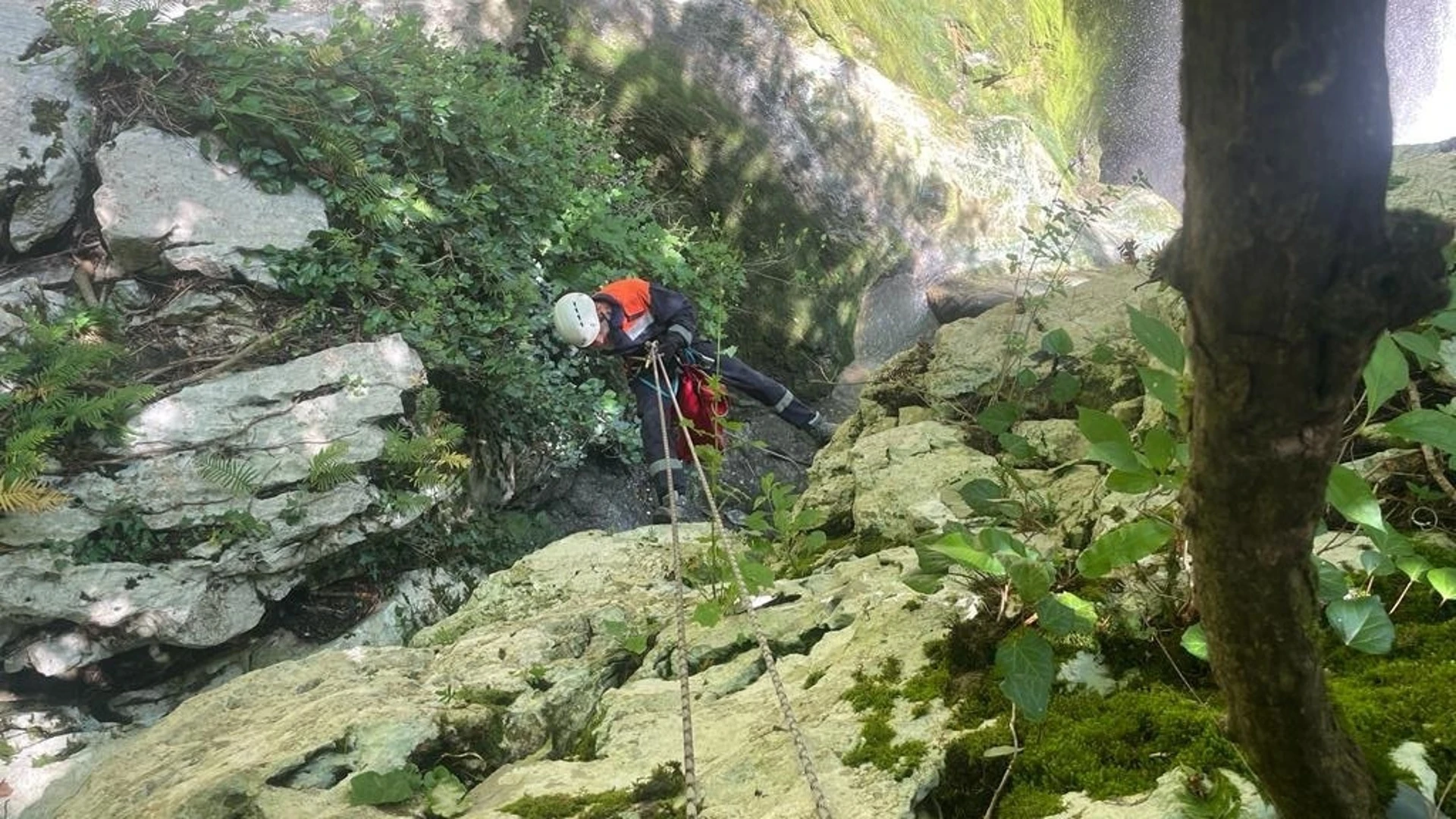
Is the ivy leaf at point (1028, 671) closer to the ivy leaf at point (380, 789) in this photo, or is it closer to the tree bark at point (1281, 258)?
the tree bark at point (1281, 258)

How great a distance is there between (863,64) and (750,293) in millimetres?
Answer: 3142

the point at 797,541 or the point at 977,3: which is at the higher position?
the point at 977,3

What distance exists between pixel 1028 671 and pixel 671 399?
4.80 metres

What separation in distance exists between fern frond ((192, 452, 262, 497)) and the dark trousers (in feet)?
8.36

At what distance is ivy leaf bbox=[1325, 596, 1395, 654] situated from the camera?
4.80 ft

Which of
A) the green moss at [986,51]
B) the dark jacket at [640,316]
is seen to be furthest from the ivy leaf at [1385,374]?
the green moss at [986,51]

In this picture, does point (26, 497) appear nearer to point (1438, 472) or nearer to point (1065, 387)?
point (1065, 387)

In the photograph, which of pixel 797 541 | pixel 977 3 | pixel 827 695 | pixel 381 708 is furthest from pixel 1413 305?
pixel 977 3

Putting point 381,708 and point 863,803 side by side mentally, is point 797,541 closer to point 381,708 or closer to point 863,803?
point 381,708

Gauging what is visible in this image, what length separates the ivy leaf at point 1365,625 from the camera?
1.46m

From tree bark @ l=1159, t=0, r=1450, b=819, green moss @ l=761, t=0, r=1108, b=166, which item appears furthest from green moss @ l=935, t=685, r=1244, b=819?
green moss @ l=761, t=0, r=1108, b=166

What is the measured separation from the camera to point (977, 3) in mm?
11680

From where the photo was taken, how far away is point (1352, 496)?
126cm

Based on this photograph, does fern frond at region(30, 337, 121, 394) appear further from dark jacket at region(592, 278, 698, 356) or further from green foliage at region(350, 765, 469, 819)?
green foliage at region(350, 765, 469, 819)
